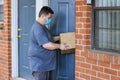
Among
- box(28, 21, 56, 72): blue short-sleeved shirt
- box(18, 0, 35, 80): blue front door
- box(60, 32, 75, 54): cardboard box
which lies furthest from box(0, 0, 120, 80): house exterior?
box(18, 0, 35, 80): blue front door

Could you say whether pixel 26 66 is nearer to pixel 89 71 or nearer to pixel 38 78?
pixel 38 78

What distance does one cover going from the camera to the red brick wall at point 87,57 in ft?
16.0

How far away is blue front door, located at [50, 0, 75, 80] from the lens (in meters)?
6.02

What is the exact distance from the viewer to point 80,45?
543cm

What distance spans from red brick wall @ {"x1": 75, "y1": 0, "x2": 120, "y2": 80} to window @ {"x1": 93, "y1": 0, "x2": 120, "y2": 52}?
0.12 metres

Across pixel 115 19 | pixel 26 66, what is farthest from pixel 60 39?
pixel 26 66

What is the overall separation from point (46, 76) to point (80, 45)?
3.18 feet

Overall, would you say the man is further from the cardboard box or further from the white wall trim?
the white wall trim

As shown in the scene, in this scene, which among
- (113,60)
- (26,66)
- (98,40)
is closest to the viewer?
(113,60)

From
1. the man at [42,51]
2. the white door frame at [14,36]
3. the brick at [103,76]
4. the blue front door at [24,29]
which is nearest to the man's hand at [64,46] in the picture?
the man at [42,51]

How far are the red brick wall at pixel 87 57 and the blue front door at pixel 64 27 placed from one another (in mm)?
514

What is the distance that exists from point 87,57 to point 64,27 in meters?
1.10

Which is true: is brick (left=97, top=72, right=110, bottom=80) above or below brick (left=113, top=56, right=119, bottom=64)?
below

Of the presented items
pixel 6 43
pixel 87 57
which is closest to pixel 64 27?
pixel 87 57
